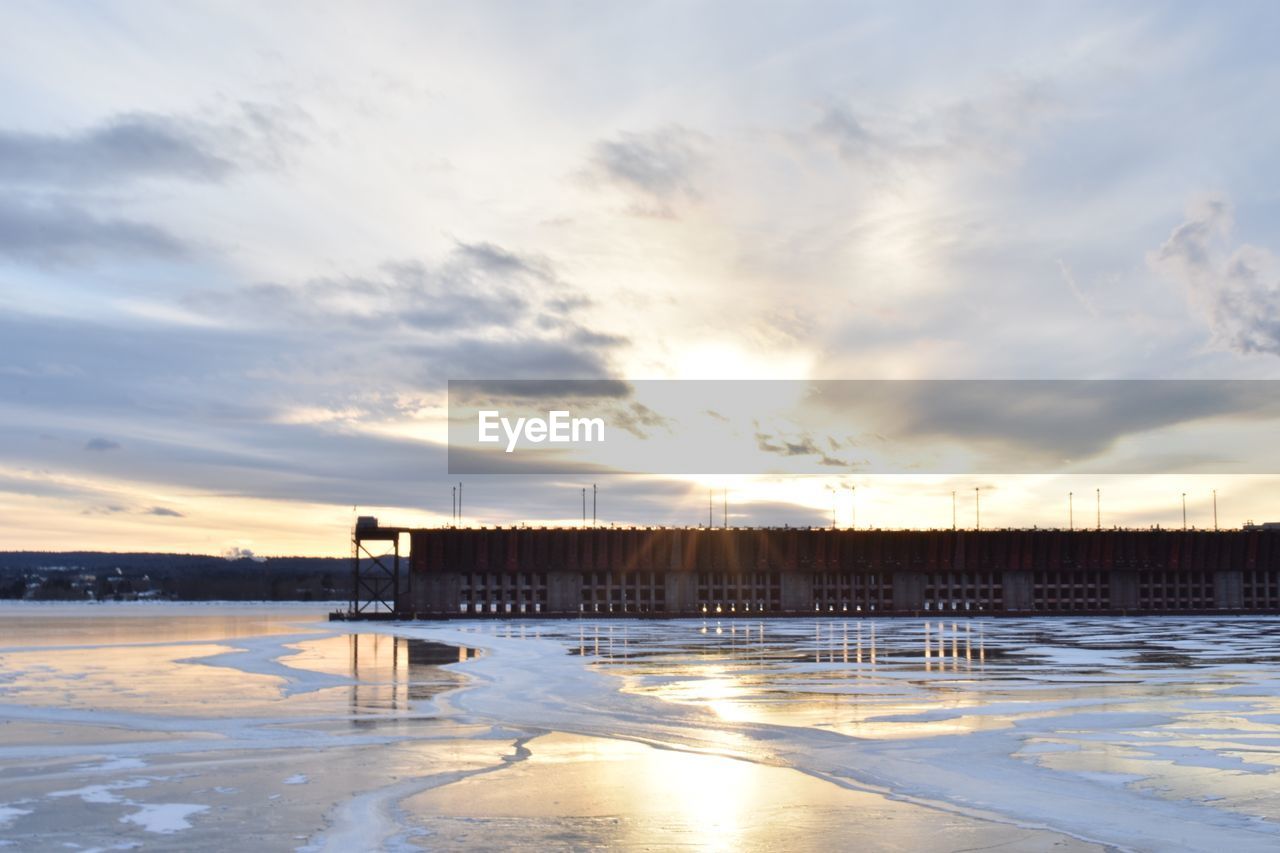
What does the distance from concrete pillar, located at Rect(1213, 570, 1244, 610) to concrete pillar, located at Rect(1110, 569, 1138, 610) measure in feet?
25.4

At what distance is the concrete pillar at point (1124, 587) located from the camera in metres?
96.7

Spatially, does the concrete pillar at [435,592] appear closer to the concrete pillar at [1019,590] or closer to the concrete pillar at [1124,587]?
the concrete pillar at [1019,590]

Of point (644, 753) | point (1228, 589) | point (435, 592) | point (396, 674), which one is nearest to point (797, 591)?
point (435, 592)

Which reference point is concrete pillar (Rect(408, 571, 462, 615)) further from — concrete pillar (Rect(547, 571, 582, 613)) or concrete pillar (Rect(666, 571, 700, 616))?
concrete pillar (Rect(666, 571, 700, 616))

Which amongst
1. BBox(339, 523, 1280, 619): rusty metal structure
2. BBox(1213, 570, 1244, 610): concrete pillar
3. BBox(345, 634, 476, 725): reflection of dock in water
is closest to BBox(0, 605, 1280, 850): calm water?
BBox(345, 634, 476, 725): reflection of dock in water

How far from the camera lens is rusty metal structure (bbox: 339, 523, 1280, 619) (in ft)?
284

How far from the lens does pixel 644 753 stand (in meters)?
19.9

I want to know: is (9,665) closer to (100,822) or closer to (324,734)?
(324,734)

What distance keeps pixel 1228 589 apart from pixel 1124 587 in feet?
31.7

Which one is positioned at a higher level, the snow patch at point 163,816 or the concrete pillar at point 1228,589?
the snow patch at point 163,816

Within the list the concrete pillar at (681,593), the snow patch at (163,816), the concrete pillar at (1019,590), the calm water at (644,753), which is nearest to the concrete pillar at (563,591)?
the concrete pillar at (681,593)

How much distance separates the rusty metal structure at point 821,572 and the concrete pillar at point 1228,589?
3.3 inches

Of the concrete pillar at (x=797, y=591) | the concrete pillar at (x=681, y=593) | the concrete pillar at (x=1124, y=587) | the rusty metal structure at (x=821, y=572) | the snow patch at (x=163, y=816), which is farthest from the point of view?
the concrete pillar at (x=1124, y=587)

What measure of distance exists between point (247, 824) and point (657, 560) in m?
74.9
